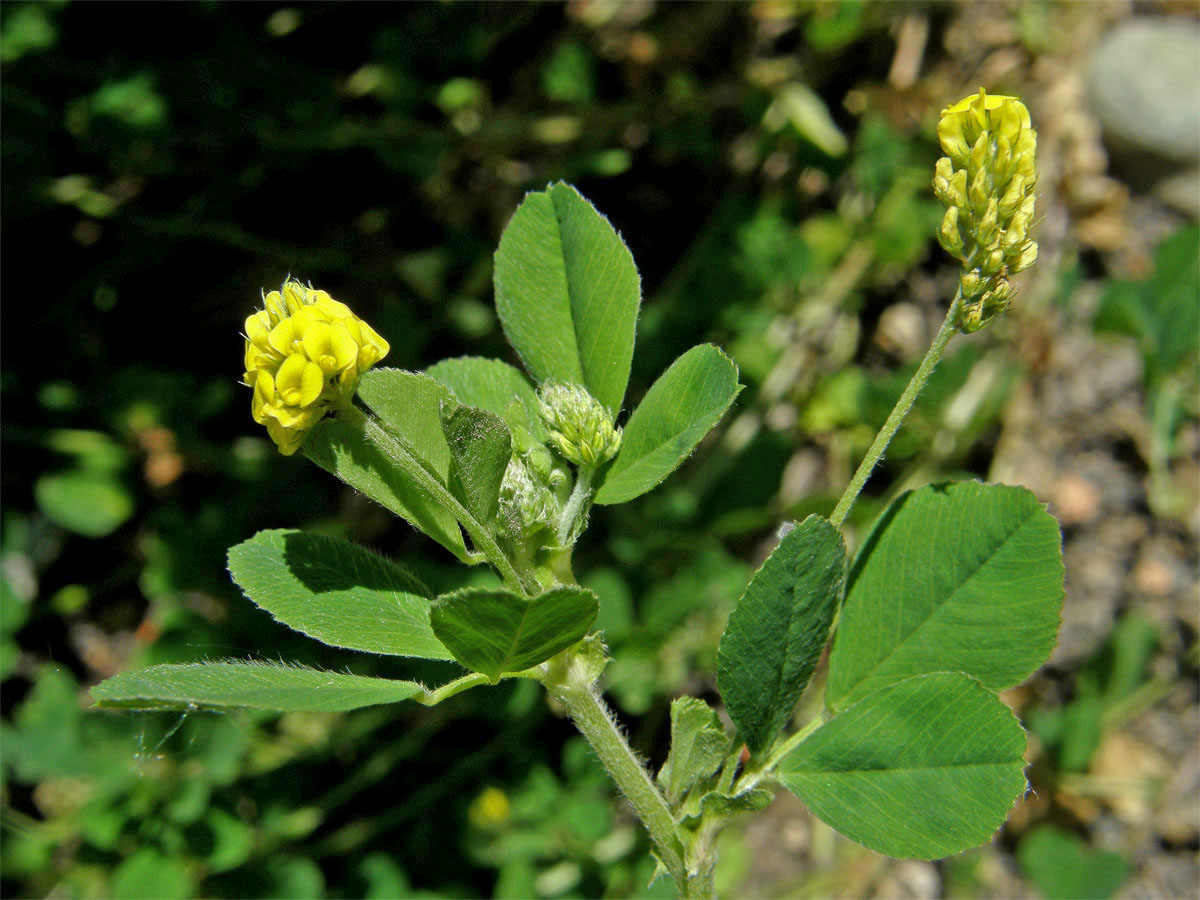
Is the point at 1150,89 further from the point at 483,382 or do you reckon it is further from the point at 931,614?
the point at 483,382

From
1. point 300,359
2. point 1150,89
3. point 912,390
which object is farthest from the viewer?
point 1150,89

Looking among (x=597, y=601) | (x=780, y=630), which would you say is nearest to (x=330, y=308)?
(x=597, y=601)

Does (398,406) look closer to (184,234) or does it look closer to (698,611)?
(698,611)

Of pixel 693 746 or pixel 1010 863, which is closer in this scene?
pixel 693 746

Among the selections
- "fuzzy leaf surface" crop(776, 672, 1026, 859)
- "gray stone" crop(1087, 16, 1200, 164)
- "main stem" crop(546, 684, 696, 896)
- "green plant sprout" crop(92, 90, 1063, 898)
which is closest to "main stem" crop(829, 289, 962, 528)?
"green plant sprout" crop(92, 90, 1063, 898)

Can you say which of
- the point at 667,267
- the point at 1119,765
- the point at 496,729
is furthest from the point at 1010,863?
the point at 667,267

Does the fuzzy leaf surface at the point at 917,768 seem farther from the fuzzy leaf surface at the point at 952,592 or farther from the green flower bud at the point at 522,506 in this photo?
the green flower bud at the point at 522,506

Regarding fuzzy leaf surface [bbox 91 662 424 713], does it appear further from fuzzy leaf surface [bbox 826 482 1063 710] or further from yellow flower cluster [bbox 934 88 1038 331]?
yellow flower cluster [bbox 934 88 1038 331]
